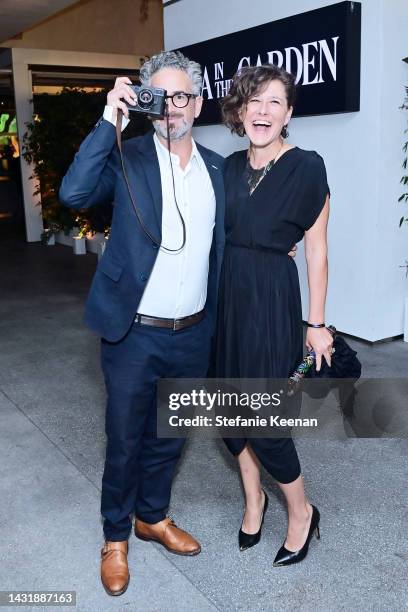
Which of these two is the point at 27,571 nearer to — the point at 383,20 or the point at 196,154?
the point at 196,154

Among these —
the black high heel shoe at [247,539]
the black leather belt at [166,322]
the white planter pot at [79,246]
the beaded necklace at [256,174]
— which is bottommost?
the black high heel shoe at [247,539]

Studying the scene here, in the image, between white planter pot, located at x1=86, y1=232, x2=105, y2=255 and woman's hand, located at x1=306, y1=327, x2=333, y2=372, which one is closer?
woman's hand, located at x1=306, y1=327, x2=333, y2=372

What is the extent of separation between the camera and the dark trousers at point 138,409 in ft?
6.98

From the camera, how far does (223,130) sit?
214 inches

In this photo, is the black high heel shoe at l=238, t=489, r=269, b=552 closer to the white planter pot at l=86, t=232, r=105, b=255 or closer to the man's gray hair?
the man's gray hair

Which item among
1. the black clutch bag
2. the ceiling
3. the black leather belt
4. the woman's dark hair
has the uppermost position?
the ceiling

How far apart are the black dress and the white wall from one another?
2362 millimetres

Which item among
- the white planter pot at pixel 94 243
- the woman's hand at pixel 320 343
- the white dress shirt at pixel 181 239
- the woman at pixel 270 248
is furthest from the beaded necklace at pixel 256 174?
the white planter pot at pixel 94 243

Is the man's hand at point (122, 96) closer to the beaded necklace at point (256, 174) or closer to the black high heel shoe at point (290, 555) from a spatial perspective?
the beaded necklace at point (256, 174)

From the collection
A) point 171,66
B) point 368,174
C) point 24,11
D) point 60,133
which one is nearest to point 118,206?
point 171,66

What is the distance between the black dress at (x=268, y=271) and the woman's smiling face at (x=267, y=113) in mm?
88

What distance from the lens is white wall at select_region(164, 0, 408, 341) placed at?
13.9 ft

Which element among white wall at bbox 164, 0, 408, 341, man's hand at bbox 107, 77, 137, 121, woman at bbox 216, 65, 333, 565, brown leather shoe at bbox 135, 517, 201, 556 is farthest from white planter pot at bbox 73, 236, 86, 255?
man's hand at bbox 107, 77, 137, 121

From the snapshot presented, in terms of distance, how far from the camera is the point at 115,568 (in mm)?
2215
